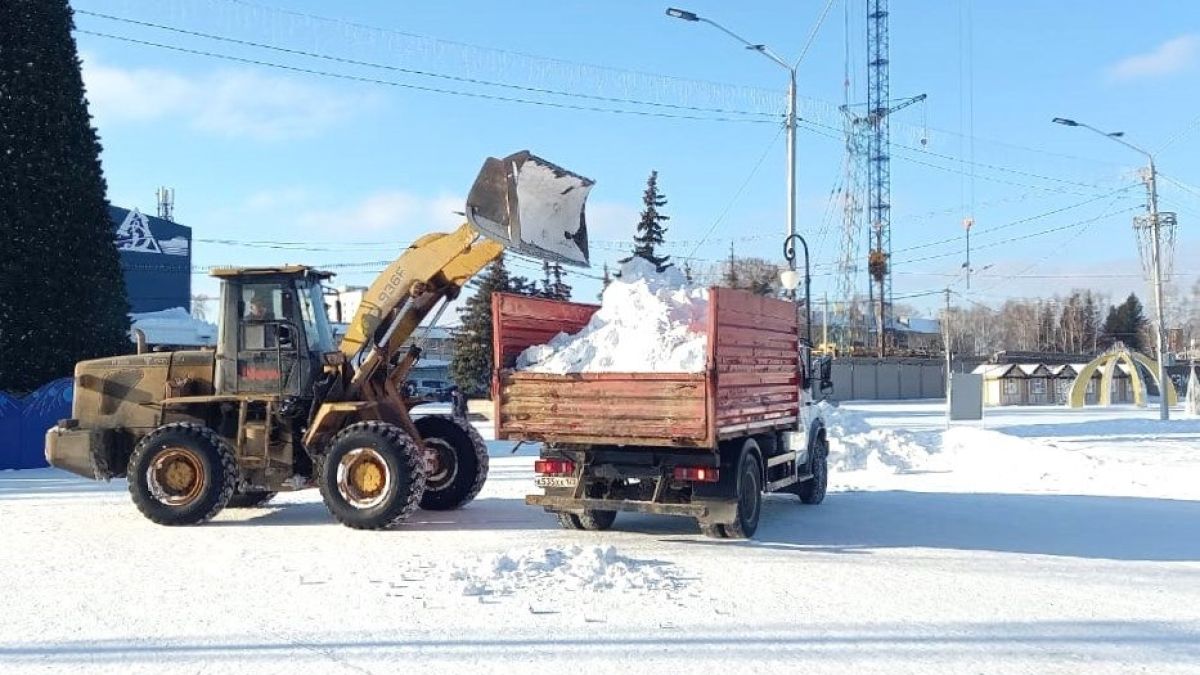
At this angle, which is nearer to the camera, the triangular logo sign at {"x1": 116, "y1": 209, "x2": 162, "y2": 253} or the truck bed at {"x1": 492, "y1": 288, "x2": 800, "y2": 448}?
the truck bed at {"x1": 492, "y1": 288, "x2": 800, "y2": 448}

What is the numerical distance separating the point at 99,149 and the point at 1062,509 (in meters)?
19.9

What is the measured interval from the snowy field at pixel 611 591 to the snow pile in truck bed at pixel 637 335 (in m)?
1.80

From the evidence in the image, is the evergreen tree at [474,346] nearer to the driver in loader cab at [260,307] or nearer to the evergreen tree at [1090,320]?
the driver in loader cab at [260,307]

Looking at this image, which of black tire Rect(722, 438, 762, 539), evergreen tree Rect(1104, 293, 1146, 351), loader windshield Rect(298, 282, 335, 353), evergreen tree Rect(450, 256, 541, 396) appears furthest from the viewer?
evergreen tree Rect(1104, 293, 1146, 351)

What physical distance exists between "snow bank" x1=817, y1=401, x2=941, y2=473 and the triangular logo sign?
42056mm

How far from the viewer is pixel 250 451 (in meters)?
12.5

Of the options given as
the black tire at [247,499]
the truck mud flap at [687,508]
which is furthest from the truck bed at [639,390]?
the black tire at [247,499]

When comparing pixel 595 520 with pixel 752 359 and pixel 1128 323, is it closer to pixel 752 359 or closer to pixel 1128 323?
pixel 752 359

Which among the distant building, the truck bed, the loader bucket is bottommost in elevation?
the truck bed

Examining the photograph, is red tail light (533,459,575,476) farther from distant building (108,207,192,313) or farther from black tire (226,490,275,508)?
distant building (108,207,192,313)

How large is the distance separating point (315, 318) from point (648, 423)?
15.7 feet

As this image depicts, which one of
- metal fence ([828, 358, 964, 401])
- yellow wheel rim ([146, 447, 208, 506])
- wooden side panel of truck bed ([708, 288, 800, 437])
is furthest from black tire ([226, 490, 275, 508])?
metal fence ([828, 358, 964, 401])

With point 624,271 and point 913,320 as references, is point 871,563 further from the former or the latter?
point 913,320

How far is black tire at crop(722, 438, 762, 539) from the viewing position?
10695 mm
